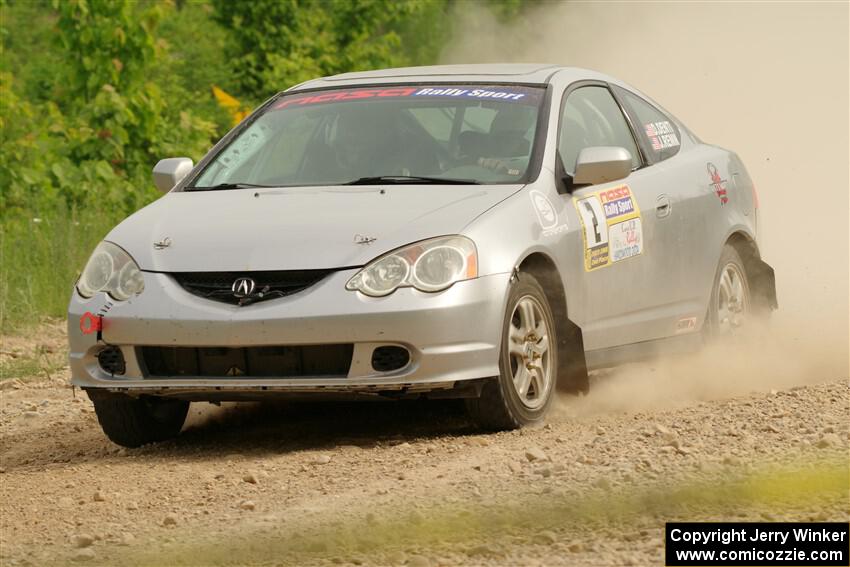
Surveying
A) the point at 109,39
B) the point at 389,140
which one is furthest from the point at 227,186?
the point at 109,39

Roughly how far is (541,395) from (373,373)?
900mm

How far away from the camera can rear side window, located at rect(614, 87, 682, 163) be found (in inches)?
338

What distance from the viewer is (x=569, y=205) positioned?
744cm

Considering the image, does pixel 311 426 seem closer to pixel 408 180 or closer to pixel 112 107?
pixel 408 180

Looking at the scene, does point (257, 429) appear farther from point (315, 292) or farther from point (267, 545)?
point (267, 545)

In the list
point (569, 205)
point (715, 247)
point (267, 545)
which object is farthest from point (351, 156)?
point (267, 545)

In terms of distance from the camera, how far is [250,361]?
21.8ft

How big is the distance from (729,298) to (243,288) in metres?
3.36

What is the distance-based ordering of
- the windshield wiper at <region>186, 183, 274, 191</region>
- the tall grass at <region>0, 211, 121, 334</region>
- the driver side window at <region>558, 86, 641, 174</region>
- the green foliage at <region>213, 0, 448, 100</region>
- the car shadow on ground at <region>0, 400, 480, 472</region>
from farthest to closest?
the green foliage at <region>213, 0, 448, 100</region>
the tall grass at <region>0, 211, 121, 334</region>
the driver side window at <region>558, 86, 641, 174</region>
the windshield wiper at <region>186, 183, 274, 191</region>
the car shadow on ground at <region>0, 400, 480, 472</region>

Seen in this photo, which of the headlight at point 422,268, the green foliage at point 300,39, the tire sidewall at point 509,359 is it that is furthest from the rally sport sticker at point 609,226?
the green foliage at point 300,39

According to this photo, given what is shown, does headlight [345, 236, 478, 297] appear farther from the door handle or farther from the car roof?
the door handle

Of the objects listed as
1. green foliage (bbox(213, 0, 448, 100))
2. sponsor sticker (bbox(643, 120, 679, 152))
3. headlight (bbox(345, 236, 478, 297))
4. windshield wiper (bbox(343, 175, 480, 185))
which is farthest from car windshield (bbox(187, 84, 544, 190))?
green foliage (bbox(213, 0, 448, 100))

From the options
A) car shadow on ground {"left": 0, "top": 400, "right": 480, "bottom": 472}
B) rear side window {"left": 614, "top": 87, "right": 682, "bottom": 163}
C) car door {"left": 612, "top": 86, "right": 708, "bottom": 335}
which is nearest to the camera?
car shadow on ground {"left": 0, "top": 400, "right": 480, "bottom": 472}

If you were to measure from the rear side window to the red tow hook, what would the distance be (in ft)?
10.0
